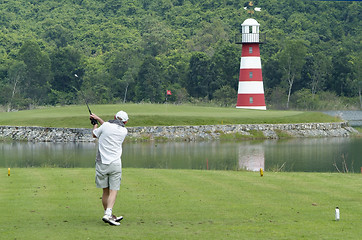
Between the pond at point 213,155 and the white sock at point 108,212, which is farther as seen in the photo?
the pond at point 213,155

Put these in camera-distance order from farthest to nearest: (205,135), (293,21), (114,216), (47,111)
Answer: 1. (293,21)
2. (47,111)
3. (205,135)
4. (114,216)

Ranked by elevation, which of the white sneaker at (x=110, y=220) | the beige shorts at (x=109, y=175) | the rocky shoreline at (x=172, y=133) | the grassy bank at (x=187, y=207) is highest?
the beige shorts at (x=109, y=175)

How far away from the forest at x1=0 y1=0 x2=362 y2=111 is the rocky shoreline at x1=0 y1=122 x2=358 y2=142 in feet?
75.1

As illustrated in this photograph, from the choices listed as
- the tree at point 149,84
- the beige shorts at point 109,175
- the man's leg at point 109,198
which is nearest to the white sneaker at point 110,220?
the man's leg at point 109,198

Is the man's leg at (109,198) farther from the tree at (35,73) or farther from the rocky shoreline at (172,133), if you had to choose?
the tree at (35,73)

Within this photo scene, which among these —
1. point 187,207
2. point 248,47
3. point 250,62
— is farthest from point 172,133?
point 187,207

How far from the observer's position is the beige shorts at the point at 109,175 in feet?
43.7

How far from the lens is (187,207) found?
14.6 m

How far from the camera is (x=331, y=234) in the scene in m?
12.0

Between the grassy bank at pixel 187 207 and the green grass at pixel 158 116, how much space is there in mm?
31331

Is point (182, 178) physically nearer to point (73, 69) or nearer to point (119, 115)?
point (119, 115)

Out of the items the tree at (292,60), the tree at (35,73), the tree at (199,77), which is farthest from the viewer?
the tree at (199,77)

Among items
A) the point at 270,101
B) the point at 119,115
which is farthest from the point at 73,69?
the point at 119,115

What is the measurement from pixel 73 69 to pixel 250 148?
5416 centimetres
